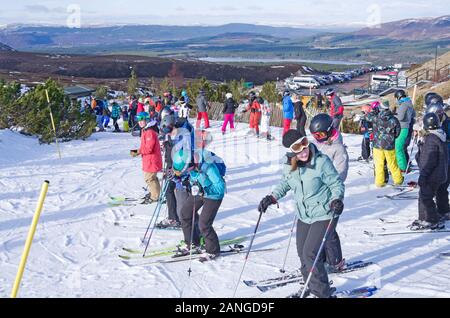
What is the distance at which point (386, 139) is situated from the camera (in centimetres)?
983

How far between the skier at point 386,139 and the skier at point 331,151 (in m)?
2.79

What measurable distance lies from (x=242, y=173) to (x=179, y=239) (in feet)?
16.1

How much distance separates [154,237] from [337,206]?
3.50m

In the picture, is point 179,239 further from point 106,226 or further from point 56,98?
point 56,98

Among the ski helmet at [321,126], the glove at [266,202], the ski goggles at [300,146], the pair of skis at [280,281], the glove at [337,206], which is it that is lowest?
the pair of skis at [280,281]

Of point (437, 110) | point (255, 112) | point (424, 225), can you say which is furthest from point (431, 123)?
point (255, 112)

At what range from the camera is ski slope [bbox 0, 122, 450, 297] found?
584cm

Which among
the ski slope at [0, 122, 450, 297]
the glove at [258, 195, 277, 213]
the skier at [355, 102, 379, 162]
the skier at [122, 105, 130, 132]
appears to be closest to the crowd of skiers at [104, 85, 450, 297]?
the glove at [258, 195, 277, 213]

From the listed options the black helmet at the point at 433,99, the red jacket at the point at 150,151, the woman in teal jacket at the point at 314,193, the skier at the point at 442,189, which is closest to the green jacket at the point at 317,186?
the woman in teal jacket at the point at 314,193

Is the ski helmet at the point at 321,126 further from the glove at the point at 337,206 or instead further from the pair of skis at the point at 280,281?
the pair of skis at the point at 280,281

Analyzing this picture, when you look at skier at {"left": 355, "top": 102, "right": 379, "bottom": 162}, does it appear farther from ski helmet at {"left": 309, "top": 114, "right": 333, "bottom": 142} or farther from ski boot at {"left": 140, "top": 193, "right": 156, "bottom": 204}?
ski helmet at {"left": 309, "top": 114, "right": 333, "bottom": 142}

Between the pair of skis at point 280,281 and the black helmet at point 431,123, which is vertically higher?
the black helmet at point 431,123

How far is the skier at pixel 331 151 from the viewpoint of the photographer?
215 inches

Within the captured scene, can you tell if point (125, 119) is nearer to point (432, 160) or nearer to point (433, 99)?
point (433, 99)
